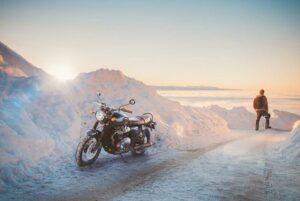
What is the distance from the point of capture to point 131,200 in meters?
4.79

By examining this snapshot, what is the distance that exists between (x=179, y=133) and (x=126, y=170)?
20.6ft

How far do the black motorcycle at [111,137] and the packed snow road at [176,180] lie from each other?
0.33 metres

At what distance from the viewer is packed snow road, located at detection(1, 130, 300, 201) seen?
5113 mm

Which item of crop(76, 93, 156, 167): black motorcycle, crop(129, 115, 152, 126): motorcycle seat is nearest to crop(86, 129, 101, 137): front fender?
crop(76, 93, 156, 167): black motorcycle

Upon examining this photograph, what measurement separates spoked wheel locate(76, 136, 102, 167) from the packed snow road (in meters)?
0.21

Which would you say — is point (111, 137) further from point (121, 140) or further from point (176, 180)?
point (176, 180)

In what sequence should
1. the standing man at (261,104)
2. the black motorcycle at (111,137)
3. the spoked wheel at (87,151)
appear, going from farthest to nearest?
the standing man at (261,104) → the black motorcycle at (111,137) → the spoked wheel at (87,151)

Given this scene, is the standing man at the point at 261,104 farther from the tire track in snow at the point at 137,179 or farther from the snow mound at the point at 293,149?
the tire track in snow at the point at 137,179

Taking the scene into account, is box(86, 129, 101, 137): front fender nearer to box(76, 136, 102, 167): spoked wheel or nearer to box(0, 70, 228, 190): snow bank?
box(76, 136, 102, 167): spoked wheel

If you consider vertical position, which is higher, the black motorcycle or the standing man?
the standing man

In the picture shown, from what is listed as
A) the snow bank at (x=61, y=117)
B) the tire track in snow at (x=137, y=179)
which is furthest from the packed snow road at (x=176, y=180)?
the snow bank at (x=61, y=117)

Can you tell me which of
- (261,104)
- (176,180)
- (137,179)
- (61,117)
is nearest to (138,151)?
(137,179)

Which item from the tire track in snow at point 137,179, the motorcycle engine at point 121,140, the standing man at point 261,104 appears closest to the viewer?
the tire track in snow at point 137,179

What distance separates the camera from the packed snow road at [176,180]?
5113 mm
